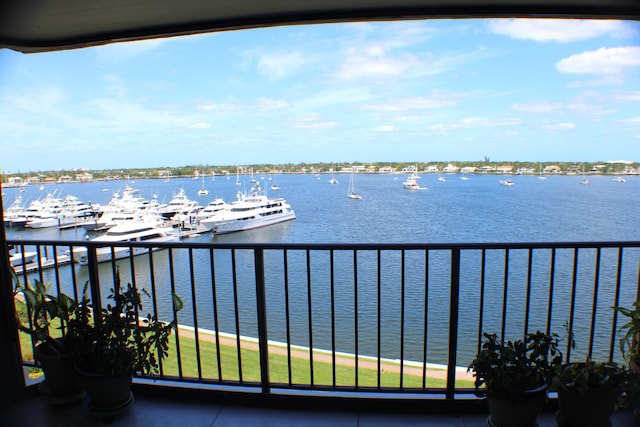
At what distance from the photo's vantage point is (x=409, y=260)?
1596 centimetres

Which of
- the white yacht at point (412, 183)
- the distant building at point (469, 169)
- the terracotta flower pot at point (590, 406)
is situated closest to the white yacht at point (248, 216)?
the white yacht at point (412, 183)

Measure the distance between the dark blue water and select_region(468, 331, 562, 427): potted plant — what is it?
1.57 ft

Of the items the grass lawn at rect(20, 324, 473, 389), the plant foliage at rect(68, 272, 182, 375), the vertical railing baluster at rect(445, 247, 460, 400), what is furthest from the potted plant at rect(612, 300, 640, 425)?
the grass lawn at rect(20, 324, 473, 389)

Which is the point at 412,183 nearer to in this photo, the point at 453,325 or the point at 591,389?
the point at 453,325

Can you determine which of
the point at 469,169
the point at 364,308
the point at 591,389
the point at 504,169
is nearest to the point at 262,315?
the point at 591,389

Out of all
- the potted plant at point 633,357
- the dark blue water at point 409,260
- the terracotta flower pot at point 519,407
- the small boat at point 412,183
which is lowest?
the dark blue water at point 409,260

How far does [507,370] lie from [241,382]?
1.43m

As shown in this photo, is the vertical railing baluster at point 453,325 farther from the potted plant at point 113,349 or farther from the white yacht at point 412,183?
the white yacht at point 412,183

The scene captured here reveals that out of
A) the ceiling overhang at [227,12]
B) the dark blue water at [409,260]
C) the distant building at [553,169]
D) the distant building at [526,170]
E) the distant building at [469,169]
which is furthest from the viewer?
the distant building at [469,169]

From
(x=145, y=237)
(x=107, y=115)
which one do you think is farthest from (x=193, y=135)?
(x=145, y=237)

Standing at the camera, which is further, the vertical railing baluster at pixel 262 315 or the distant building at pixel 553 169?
Result: the distant building at pixel 553 169

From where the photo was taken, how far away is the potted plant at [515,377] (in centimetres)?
157

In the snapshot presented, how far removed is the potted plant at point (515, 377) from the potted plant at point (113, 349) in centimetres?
160

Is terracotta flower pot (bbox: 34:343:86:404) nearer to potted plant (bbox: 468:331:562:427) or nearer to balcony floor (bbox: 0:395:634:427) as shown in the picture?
balcony floor (bbox: 0:395:634:427)
